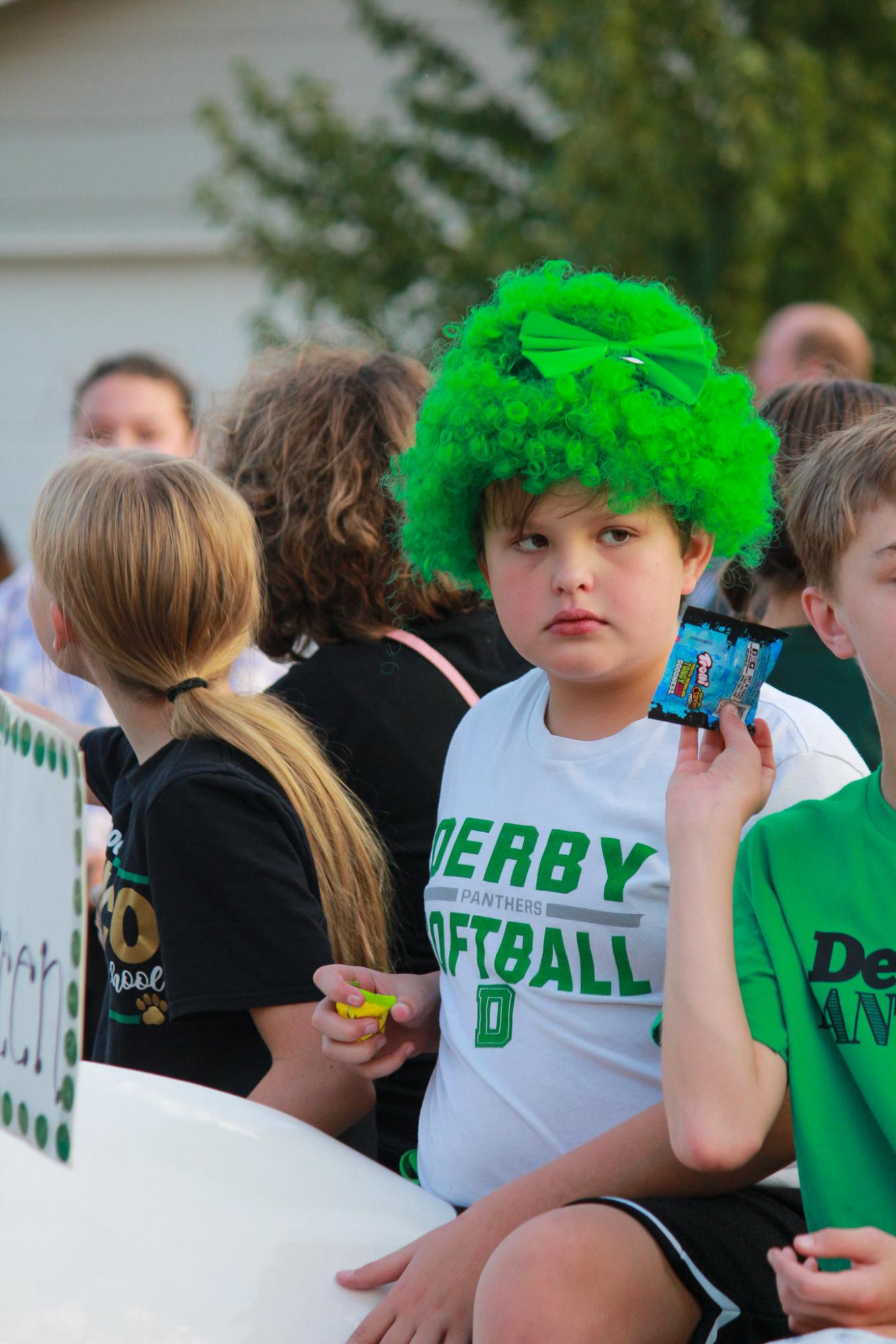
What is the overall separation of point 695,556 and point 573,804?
14.5 inches

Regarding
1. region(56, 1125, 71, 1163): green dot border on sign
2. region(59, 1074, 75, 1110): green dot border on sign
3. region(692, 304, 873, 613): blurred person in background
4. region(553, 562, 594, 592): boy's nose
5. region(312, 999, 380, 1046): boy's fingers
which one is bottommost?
region(312, 999, 380, 1046): boy's fingers

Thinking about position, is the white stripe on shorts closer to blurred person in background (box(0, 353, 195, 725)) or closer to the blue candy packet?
the blue candy packet

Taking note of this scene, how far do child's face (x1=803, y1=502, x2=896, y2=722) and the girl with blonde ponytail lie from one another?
841 mm

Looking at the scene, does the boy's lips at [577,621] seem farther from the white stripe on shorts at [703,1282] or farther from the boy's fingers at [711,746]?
the white stripe on shorts at [703,1282]

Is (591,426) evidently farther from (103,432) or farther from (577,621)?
(103,432)

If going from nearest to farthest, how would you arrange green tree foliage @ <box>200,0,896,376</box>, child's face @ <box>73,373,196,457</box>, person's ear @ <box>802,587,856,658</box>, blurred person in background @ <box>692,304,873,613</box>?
1. person's ear @ <box>802,587,856,658</box>
2. child's face @ <box>73,373,196,457</box>
3. blurred person in background @ <box>692,304,873,613</box>
4. green tree foliage @ <box>200,0,896,376</box>

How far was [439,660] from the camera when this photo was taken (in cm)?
255

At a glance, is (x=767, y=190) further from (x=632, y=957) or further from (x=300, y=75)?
(x=632, y=957)

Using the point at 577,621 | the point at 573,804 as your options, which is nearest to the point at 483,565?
the point at 577,621

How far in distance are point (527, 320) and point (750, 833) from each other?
0.67 metres

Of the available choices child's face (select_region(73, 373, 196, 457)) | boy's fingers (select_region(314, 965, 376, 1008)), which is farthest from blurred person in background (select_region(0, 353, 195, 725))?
boy's fingers (select_region(314, 965, 376, 1008))

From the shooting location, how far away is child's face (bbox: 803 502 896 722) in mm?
1493

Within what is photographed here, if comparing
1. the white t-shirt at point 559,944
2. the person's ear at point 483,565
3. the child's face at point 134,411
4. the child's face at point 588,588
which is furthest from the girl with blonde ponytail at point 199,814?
the child's face at point 134,411

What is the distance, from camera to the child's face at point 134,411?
4660 millimetres
